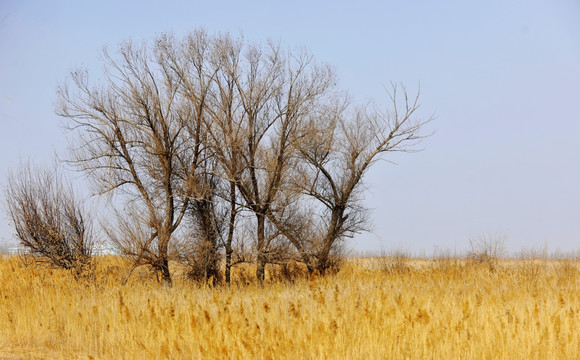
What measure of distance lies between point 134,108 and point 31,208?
15.8ft

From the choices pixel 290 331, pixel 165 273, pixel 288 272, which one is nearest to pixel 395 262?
pixel 288 272

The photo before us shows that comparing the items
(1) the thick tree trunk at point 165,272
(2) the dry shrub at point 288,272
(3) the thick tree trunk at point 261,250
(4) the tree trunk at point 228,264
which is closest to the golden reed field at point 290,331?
(1) the thick tree trunk at point 165,272

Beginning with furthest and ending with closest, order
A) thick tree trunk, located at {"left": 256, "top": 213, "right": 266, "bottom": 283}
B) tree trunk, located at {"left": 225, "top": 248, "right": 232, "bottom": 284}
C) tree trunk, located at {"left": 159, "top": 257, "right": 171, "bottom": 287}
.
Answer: thick tree trunk, located at {"left": 256, "top": 213, "right": 266, "bottom": 283}
tree trunk, located at {"left": 225, "top": 248, "right": 232, "bottom": 284}
tree trunk, located at {"left": 159, "top": 257, "right": 171, "bottom": 287}

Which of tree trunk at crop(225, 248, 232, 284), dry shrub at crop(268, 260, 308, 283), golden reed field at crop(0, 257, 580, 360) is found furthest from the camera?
dry shrub at crop(268, 260, 308, 283)

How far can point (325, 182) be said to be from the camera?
830 inches

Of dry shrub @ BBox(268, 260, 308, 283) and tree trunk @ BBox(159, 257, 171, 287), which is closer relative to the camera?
tree trunk @ BBox(159, 257, 171, 287)

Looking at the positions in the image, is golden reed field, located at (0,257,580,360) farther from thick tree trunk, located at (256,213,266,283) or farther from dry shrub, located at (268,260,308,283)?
dry shrub, located at (268,260,308,283)

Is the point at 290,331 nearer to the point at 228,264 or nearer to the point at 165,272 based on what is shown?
the point at 165,272

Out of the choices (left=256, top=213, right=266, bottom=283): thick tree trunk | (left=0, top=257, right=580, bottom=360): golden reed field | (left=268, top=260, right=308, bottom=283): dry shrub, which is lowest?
(left=0, top=257, right=580, bottom=360): golden reed field

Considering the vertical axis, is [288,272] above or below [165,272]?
below

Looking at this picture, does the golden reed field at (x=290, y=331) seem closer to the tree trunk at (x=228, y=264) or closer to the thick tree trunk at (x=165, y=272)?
the thick tree trunk at (x=165, y=272)

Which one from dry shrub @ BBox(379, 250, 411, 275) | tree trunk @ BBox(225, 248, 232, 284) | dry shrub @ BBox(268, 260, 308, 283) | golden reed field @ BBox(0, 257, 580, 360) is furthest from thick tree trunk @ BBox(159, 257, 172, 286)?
dry shrub @ BBox(379, 250, 411, 275)

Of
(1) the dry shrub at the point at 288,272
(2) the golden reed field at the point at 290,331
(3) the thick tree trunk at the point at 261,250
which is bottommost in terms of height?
(2) the golden reed field at the point at 290,331

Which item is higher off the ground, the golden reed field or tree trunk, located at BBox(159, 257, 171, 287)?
tree trunk, located at BBox(159, 257, 171, 287)
